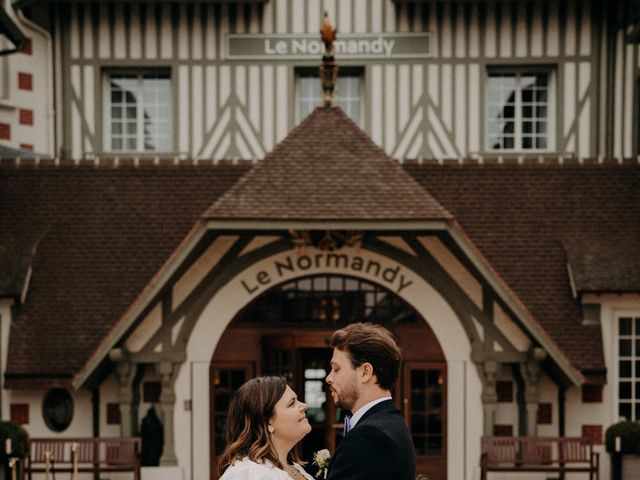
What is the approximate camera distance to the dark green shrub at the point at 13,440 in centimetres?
995

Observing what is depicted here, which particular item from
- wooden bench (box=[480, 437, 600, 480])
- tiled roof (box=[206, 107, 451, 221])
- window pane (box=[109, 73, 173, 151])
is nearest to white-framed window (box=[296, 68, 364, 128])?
window pane (box=[109, 73, 173, 151])

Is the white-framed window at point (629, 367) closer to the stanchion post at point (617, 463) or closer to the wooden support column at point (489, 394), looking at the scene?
the stanchion post at point (617, 463)

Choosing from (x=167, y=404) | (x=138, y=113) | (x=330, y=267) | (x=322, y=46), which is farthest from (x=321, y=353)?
(x=138, y=113)

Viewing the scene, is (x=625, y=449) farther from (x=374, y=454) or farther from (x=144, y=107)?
(x=144, y=107)

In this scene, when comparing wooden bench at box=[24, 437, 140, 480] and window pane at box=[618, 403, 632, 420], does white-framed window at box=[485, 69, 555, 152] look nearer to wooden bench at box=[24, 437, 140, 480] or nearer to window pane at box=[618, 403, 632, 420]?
window pane at box=[618, 403, 632, 420]

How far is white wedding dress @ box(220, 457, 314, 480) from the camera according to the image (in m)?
3.53

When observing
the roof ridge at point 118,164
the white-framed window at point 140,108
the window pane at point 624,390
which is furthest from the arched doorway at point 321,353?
the white-framed window at point 140,108

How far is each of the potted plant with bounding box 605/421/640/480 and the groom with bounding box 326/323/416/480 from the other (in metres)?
7.42

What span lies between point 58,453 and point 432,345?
4.75 m

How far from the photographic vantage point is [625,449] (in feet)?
33.8

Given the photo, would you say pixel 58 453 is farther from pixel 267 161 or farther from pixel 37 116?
pixel 37 116

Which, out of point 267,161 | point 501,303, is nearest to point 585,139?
point 501,303

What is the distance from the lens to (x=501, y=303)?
986 centimetres

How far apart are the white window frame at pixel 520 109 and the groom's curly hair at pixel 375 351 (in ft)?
37.3
